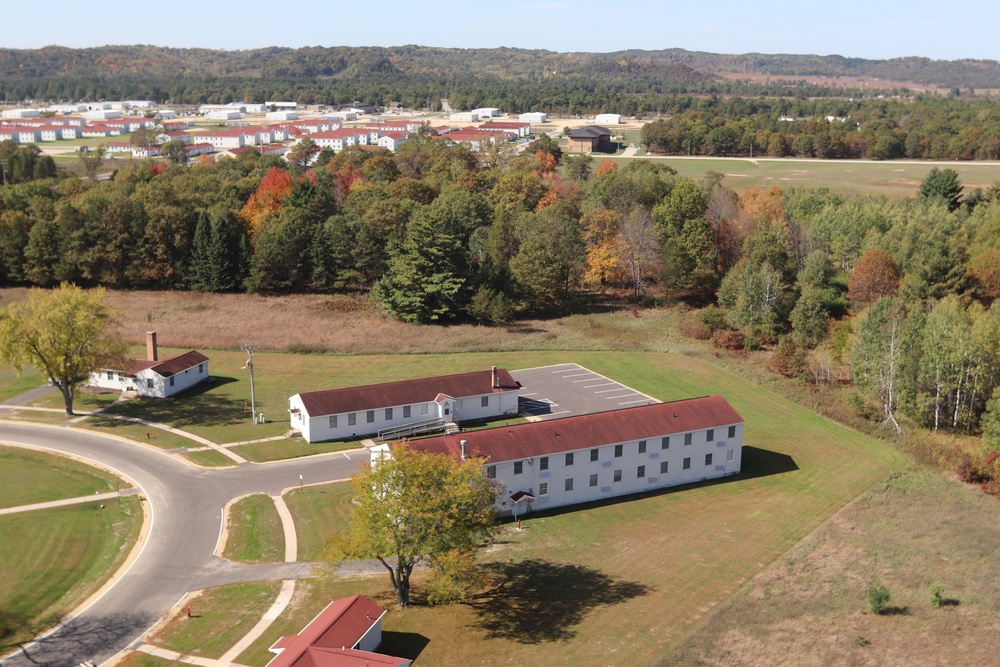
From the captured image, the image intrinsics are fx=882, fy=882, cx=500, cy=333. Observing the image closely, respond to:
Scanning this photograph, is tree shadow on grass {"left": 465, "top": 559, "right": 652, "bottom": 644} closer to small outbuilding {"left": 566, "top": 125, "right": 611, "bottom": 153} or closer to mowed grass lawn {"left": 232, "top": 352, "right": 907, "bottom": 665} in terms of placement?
mowed grass lawn {"left": 232, "top": 352, "right": 907, "bottom": 665}

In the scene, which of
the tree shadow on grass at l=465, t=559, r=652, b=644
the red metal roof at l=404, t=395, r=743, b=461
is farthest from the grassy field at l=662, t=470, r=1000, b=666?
the red metal roof at l=404, t=395, r=743, b=461

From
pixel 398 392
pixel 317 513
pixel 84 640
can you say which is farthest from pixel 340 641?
pixel 398 392

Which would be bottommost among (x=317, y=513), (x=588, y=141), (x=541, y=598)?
(x=541, y=598)

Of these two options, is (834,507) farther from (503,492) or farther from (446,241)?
(446,241)

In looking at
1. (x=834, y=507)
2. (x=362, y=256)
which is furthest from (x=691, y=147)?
(x=834, y=507)

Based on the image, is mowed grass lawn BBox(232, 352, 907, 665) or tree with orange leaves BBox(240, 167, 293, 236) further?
tree with orange leaves BBox(240, 167, 293, 236)

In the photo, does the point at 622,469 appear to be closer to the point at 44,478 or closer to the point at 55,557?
the point at 55,557

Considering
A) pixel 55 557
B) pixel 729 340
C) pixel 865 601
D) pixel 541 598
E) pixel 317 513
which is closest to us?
pixel 865 601
